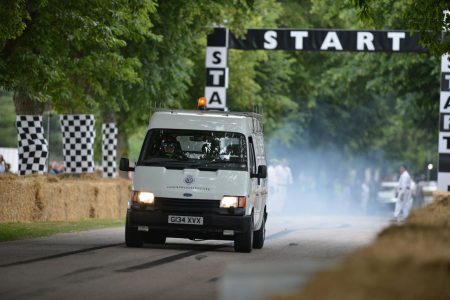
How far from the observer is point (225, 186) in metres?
20.5

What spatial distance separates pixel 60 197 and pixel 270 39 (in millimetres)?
9088

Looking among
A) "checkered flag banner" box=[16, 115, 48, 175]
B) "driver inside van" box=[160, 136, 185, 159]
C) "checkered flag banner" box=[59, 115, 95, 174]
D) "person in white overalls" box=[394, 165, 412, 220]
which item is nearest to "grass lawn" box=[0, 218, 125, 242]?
"checkered flag banner" box=[16, 115, 48, 175]

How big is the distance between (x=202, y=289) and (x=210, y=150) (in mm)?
7546

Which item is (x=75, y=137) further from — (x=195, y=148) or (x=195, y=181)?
(x=195, y=181)

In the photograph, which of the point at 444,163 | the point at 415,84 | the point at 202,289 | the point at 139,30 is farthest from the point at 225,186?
the point at 415,84

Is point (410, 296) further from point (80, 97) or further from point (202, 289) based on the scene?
point (80, 97)

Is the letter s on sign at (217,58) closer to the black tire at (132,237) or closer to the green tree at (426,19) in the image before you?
the green tree at (426,19)

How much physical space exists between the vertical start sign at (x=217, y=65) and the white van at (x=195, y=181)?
16.7 m

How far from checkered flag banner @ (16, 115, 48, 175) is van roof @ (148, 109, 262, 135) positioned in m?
11.2

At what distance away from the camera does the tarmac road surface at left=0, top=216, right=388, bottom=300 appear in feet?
23.7

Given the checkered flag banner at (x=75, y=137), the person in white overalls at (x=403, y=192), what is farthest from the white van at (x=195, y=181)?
the person in white overalls at (x=403, y=192)

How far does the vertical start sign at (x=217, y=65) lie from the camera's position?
38312 mm

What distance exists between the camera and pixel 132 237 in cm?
2067

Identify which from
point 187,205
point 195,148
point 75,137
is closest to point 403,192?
point 75,137
